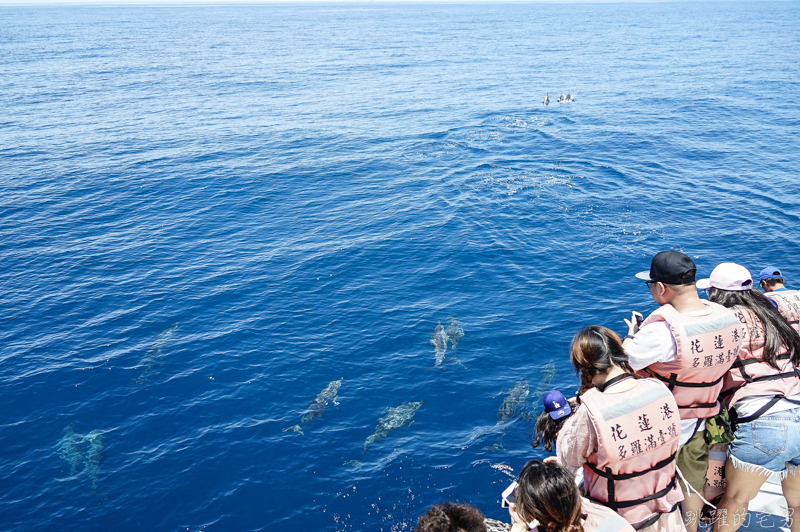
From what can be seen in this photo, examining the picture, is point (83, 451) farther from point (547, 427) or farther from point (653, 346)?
point (653, 346)

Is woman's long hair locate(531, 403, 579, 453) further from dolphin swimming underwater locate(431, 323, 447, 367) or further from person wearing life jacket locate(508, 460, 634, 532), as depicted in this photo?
dolphin swimming underwater locate(431, 323, 447, 367)

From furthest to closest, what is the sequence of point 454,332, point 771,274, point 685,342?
1. point 454,332
2. point 771,274
3. point 685,342

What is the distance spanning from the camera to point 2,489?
15031mm

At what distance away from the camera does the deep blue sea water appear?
50.3 feet

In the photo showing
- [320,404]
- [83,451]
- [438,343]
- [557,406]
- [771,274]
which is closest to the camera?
[557,406]

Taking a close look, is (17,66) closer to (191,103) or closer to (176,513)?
(191,103)

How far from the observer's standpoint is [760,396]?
648cm

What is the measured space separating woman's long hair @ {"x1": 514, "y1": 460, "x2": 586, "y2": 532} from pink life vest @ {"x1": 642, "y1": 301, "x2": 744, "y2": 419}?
2.09m

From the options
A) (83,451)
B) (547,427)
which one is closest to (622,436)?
(547,427)

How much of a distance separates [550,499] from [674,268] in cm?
295

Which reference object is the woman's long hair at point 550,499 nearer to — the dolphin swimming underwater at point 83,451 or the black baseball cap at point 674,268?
the black baseball cap at point 674,268

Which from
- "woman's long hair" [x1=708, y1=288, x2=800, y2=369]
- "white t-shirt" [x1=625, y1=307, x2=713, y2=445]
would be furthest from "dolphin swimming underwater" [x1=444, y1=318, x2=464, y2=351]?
"white t-shirt" [x1=625, y1=307, x2=713, y2=445]

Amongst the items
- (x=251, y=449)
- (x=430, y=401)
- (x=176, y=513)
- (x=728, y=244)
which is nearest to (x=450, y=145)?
(x=728, y=244)

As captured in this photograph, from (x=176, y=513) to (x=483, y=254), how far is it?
17238mm
